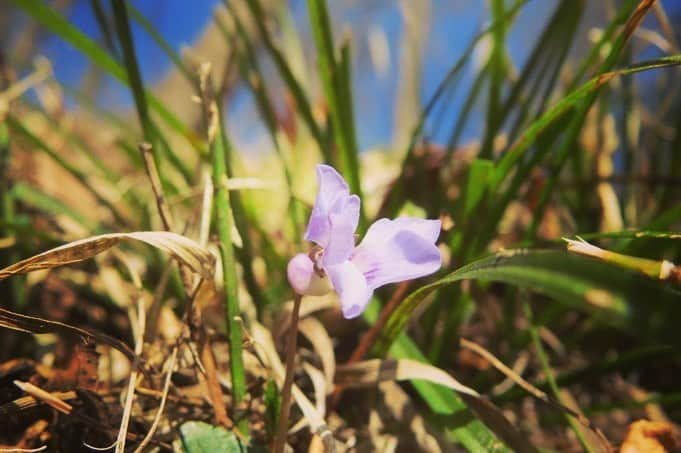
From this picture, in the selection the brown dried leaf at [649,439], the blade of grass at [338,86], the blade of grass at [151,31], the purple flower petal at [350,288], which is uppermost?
the blade of grass at [151,31]

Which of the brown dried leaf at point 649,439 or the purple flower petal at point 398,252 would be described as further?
the brown dried leaf at point 649,439

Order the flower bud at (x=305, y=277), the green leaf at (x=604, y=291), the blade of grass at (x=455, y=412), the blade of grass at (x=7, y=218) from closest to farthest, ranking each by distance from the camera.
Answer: the green leaf at (x=604, y=291) < the flower bud at (x=305, y=277) < the blade of grass at (x=455, y=412) < the blade of grass at (x=7, y=218)

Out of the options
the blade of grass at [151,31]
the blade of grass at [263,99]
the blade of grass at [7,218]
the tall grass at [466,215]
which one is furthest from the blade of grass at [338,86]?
the blade of grass at [7,218]

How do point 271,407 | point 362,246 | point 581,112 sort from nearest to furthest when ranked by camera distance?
point 362,246
point 271,407
point 581,112

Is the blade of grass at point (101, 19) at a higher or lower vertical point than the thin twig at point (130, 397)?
higher

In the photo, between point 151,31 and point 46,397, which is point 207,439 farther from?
point 151,31

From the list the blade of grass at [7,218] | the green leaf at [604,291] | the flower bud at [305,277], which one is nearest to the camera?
the green leaf at [604,291]

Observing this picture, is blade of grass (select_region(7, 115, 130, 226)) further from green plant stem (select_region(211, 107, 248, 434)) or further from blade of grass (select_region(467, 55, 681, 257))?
blade of grass (select_region(467, 55, 681, 257))

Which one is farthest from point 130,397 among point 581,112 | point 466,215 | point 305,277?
point 581,112

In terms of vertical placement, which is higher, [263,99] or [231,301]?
[263,99]

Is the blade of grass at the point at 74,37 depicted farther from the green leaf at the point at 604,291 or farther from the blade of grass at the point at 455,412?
the green leaf at the point at 604,291
